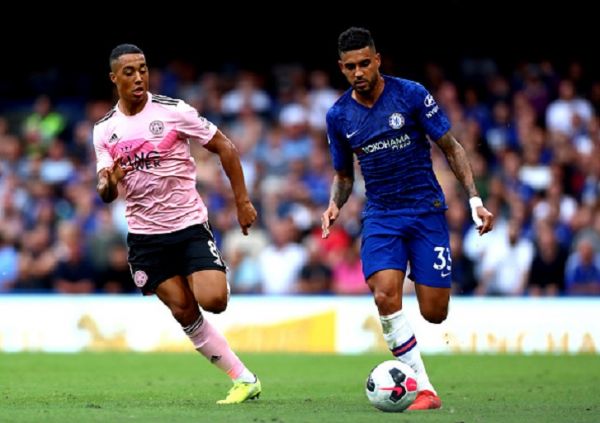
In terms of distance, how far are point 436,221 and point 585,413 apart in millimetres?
1859

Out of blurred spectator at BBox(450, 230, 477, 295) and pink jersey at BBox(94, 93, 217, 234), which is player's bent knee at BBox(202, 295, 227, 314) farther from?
blurred spectator at BBox(450, 230, 477, 295)

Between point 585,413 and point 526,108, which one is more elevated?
point 526,108

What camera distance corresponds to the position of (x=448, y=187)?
1981 cm

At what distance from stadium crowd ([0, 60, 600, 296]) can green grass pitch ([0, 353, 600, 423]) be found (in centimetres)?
205

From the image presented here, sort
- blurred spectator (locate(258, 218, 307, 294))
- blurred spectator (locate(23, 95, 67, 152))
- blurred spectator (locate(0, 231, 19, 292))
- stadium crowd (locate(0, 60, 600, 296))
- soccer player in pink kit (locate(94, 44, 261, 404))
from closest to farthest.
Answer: soccer player in pink kit (locate(94, 44, 261, 404)) → stadium crowd (locate(0, 60, 600, 296)) → blurred spectator (locate(258, 218, 307, 294)) → blurred spectator (locate(0, 231, 19, 292)) → blurred spectator (locate(23, 95, 67, 152))

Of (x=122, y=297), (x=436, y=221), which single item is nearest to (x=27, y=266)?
(x=122, y=297)

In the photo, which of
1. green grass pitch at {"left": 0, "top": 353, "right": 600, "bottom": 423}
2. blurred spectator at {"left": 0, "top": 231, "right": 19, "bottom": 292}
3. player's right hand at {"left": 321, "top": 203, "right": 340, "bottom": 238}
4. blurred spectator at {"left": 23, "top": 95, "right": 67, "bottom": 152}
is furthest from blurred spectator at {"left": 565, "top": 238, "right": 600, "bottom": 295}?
blurred spectator at {"left": 23, "top": 95, "right": 67, "bottom": 152}

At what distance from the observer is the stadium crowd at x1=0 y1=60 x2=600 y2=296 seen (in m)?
18.7

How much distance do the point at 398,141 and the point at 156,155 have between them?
1851mm

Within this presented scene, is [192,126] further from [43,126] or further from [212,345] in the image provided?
[43,126]

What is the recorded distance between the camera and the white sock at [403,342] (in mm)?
10047

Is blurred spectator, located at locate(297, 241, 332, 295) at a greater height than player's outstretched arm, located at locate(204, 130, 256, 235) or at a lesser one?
lesser

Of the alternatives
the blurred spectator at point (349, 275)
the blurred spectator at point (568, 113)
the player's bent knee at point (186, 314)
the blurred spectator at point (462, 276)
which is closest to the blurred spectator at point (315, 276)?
the blurred spectator at point (349, 275)

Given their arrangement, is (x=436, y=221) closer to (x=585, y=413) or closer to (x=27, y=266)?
(x=585, y=413)
